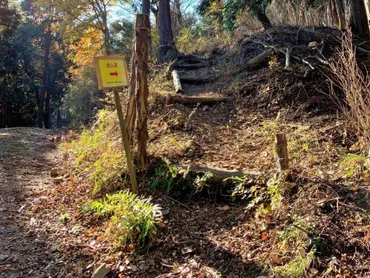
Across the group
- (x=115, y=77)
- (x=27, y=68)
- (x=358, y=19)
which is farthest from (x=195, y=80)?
(x=27, y=68)

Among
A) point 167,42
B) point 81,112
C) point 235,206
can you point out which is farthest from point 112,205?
point 81,112

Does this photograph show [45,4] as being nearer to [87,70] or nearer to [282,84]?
[87,70]

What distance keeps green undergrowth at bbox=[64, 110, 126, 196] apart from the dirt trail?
0.57 metres

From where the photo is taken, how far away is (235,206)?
2914 mm

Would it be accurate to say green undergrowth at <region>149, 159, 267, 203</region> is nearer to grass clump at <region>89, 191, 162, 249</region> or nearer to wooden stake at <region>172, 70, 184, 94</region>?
grass clump at <region>89, 191, 162, 249</region>

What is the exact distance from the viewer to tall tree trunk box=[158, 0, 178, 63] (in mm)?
9463

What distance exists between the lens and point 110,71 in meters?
3.09

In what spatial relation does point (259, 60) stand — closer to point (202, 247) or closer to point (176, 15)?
point (202, 247)

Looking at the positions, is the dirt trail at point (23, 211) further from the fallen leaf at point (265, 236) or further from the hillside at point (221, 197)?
the fallen leaf at point (265, 236)

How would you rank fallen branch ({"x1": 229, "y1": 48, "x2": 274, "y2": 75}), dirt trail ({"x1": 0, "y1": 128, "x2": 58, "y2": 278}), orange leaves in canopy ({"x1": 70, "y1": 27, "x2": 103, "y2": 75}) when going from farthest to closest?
1. orange leaves in canopy ({"x1": 70, "y1": 27, "x2": 103, "y2": 75})
2. fallen branch ({"x1": 229, "y1": 48, "x2": 274, "y2": 75})
3. dirt trail ({"x1": 0, "y1": 128, "x2": 58, "y2": 278})

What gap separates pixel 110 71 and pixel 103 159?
117cm

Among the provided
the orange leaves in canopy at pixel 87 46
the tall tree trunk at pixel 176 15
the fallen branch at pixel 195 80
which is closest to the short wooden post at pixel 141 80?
the fallen branch at pixel 195 80

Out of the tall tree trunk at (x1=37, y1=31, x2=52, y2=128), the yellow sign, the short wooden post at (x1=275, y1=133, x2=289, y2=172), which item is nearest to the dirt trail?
the yellow sign

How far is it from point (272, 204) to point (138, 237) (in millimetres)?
1120
